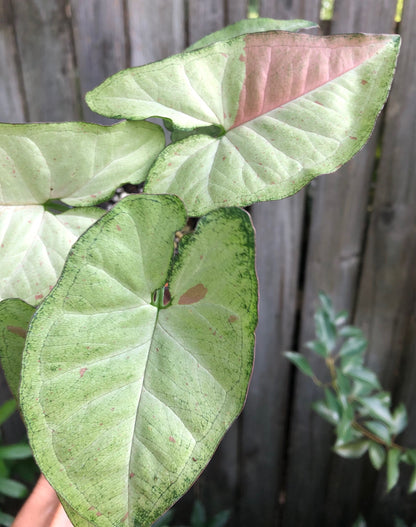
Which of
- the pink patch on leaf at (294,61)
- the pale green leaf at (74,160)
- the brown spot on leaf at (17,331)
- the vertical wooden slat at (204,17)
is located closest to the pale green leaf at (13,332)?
the brown spot on leaf at (17,331)

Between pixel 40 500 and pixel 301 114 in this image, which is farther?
pixel 40 500

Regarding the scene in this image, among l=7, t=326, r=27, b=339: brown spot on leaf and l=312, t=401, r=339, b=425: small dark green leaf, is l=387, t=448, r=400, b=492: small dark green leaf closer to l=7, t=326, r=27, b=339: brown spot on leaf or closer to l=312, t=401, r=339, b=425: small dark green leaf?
l=312, t=401, r=339, b=425: small dark green leaf

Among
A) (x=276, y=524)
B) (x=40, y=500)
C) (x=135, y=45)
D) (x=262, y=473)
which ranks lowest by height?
(x=276, y=524)

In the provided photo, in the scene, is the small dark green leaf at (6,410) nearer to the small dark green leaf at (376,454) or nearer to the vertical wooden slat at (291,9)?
the small dark green leaf at (376,454)

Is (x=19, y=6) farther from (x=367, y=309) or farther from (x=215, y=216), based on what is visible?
(x=367, y=309)

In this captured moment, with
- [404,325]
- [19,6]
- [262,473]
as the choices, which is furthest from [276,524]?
[19,6]

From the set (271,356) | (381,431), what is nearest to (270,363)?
(271,356)

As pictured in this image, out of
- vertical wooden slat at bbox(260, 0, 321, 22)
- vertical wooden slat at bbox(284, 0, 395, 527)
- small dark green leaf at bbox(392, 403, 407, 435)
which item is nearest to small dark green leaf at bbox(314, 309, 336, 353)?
vertical wooden slat at bbox(284, 0, 395, 527)
